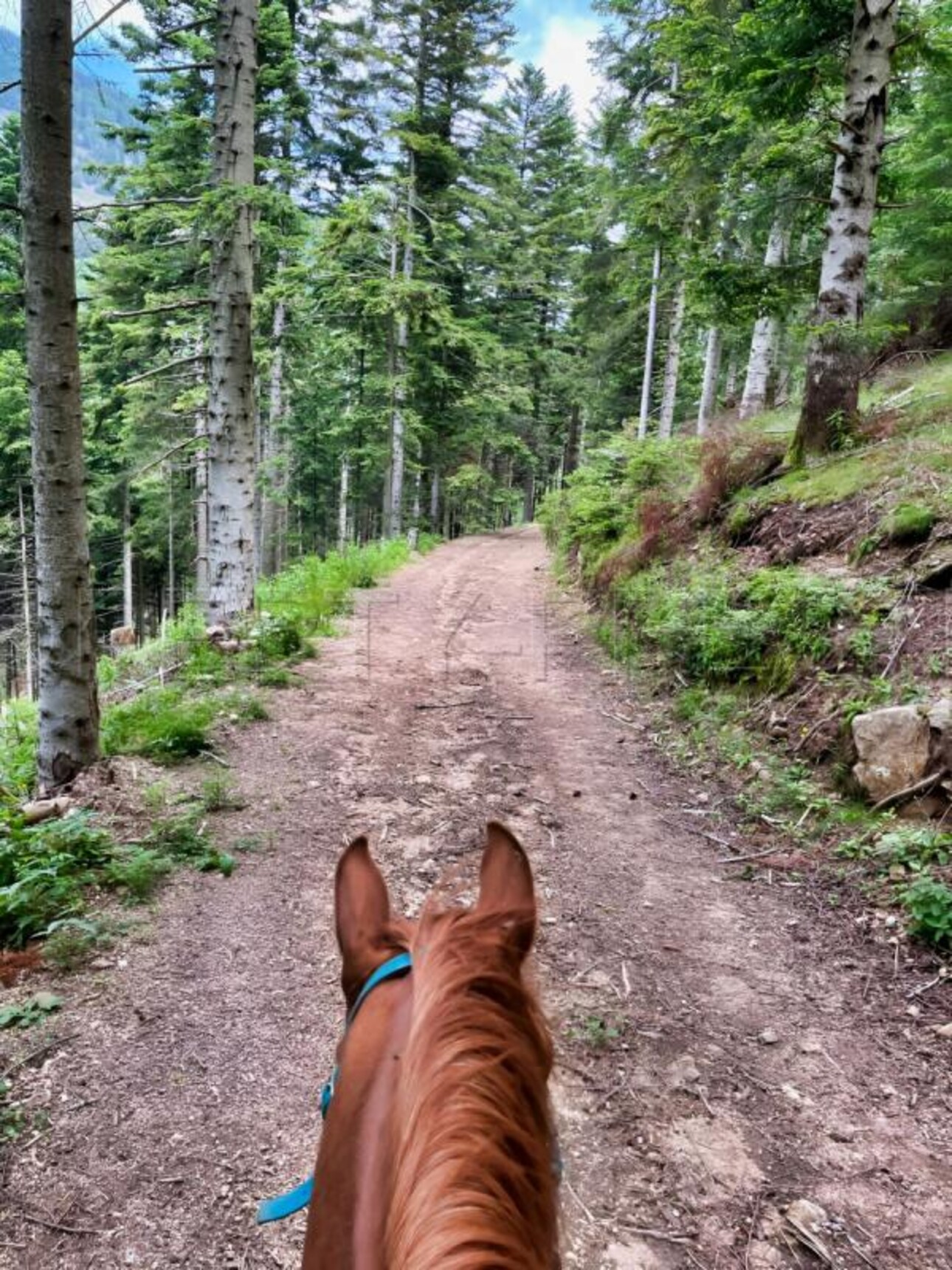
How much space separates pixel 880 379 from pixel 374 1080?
40.8 feet

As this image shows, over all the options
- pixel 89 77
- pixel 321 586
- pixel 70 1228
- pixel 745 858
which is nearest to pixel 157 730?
pixel 70 1228

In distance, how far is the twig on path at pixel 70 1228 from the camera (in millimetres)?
2115

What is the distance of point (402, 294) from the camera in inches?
616

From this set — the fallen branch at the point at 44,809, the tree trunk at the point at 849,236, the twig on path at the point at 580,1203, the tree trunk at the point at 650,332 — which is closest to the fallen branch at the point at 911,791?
the twig on path at the point at 580,1203

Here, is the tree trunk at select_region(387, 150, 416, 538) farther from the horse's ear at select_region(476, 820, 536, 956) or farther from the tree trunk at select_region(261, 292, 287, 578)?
the horse's ear at select_region(476, 820, 536, 956)

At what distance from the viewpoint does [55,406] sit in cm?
438

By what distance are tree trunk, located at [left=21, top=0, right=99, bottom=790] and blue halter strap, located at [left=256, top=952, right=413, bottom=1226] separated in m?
4.10

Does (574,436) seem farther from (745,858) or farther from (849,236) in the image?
(745,858)

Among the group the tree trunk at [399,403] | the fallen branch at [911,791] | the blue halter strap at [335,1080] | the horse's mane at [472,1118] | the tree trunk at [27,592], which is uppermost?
the tree trunk at [399,403]

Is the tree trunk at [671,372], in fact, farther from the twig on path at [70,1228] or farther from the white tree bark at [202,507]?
the twig on path at [70,1228]

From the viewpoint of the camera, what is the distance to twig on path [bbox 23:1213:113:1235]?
212 cm

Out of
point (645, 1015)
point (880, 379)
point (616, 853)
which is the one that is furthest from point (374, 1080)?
point (880, 379)

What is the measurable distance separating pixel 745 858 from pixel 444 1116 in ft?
13.0

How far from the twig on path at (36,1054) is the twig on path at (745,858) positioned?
3605mm
